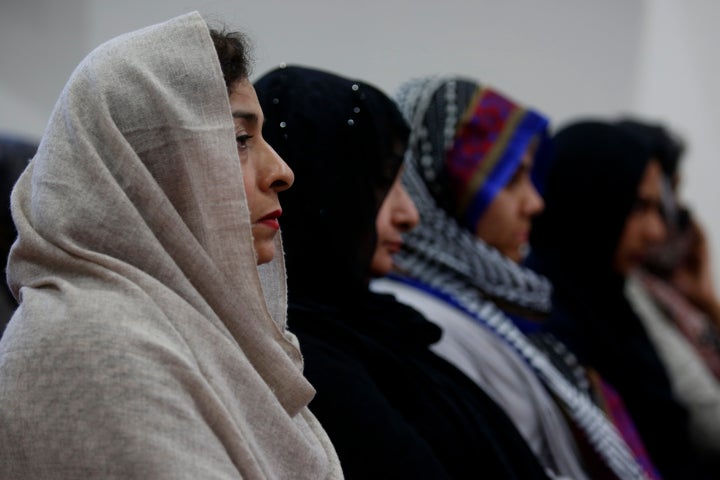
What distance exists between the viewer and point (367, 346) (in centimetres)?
195

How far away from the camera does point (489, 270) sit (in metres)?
2.79

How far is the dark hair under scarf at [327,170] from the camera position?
196cm

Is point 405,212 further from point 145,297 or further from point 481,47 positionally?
point 481,47

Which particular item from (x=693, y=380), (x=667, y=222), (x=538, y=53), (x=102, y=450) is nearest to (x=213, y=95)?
(x=102, y=450)

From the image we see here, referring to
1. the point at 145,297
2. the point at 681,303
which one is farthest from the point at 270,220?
the point at 681,303

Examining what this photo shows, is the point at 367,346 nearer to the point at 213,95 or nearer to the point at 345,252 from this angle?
the point at 345,252

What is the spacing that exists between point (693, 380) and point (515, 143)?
1336mm

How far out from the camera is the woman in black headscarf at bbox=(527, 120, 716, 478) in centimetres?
355

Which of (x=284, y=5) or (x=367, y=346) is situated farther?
(x=284, y=5)

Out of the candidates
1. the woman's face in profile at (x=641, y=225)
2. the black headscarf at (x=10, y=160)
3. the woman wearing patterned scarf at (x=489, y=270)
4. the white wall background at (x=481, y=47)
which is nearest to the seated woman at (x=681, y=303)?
the woman's face in profile at (x=641, y=225)

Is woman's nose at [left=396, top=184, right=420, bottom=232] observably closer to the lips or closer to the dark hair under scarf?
the dark hair under scarf

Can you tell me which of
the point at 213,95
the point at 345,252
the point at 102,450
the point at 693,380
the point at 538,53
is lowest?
the point at 693,380

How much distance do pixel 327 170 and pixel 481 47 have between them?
98.3 inches

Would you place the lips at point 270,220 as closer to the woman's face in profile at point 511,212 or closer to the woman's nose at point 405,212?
the woman's nose at point 405,212
